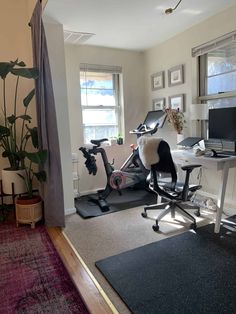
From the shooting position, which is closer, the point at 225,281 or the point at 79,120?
the point at 225,281

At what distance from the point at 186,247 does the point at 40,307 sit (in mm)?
1324

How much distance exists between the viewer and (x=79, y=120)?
3.95 m

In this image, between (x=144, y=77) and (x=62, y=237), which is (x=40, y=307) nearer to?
(x=62, y=237)

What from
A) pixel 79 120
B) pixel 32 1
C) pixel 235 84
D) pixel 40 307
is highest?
pixel 32 1

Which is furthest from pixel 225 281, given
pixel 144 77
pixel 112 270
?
pixel 144 77

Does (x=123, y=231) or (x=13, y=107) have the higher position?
(x=13, y=107)

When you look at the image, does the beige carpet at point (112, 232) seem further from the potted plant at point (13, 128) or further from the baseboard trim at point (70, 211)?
the potted plant at point (13, 128)

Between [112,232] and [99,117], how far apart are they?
2.18 metres

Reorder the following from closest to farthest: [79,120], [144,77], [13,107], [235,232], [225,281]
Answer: [225,281], [235,232], [13,107], [79,120], [144,77]

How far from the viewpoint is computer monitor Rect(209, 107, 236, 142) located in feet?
9.20

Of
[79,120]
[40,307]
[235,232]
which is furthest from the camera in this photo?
[79,120]

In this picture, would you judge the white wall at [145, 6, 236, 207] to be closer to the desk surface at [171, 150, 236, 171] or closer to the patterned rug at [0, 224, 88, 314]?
the desk surface at [171, 150, 236, 171]

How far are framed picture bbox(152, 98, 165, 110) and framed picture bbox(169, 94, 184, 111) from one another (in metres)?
0.20

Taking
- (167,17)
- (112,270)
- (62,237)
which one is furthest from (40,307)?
(167,17)
